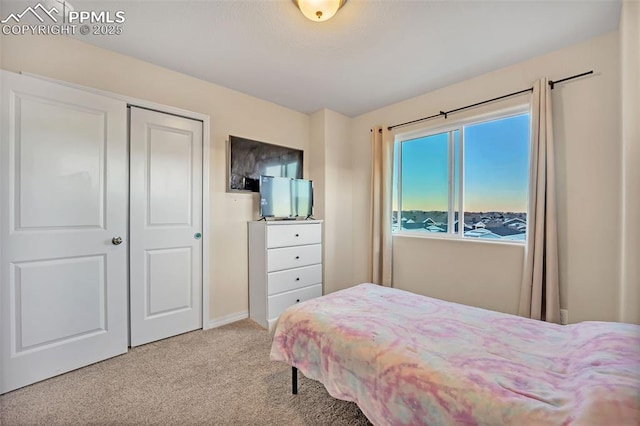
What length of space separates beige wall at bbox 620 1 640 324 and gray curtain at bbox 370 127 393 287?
193 centimetres

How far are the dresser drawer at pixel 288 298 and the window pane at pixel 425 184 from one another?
1.37 meters

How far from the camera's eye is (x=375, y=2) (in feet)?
5.71

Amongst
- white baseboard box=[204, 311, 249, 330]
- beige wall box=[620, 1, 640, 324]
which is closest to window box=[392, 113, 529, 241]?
beige wall box=[620, 1, 640, 324]

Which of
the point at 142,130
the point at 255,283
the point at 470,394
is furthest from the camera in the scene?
the point at 255,283

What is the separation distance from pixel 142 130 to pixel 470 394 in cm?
288

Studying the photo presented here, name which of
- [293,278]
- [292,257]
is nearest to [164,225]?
[292,257]

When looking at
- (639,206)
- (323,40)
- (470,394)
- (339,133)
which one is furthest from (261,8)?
(639,206)

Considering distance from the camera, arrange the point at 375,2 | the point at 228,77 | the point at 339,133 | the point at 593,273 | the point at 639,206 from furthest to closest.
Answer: the point at 339,133
the point at 228,77
the point at 593,273
the point at 375,2
the point at 639,206

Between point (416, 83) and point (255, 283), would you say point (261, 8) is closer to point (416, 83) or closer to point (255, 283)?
point (416, 83)

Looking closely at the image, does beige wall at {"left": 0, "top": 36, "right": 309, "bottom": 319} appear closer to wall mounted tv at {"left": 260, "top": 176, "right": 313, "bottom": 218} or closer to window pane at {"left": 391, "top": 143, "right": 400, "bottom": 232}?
wall mounted tv at {"left": 260, "top": 176, "right": 313, "bottom": 218}

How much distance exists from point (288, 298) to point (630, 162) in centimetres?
293

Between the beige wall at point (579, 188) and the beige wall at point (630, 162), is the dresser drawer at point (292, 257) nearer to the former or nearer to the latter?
the beige wall at point (579, 188)

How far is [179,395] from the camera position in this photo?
5.68ft

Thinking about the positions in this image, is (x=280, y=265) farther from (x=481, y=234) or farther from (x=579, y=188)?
(x=579, y=188)
